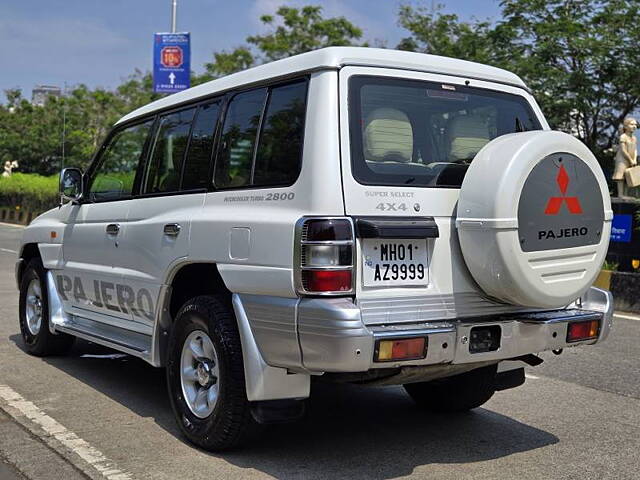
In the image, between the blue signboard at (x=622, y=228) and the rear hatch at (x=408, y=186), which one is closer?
the rear hatch at (x=408, y=186)

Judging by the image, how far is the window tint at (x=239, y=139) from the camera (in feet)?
14.3

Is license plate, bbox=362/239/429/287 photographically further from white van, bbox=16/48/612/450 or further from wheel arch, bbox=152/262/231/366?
wheel arch, bbox=152/262/231/366

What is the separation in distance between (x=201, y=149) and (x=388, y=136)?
1.29m

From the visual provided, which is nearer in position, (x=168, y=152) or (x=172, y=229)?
(x=172, y=229)

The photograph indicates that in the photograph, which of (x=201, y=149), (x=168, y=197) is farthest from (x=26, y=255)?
(x=201, y=149)

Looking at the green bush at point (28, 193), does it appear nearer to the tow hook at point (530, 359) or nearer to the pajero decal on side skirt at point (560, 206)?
the tow hook at point (530, 359)

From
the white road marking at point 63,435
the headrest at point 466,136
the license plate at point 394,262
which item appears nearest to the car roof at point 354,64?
the headrest at point 466,136

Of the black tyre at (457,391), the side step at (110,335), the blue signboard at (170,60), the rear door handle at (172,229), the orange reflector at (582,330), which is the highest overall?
the blue signboard at (170,60)

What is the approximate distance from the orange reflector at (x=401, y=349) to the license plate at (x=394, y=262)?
285mm

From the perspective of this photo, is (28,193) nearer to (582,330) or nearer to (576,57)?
(576,57)

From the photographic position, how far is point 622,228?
38.7 feet

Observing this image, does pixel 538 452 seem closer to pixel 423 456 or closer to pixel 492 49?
pixel 423 456

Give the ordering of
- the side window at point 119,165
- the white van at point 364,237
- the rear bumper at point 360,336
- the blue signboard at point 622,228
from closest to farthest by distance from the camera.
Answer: the rear bumper at point 360,336 < the white van at point 364,237 < the side window at point 119,165 < the blue signboard at point 622,228

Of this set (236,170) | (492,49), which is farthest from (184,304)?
(492,49)
